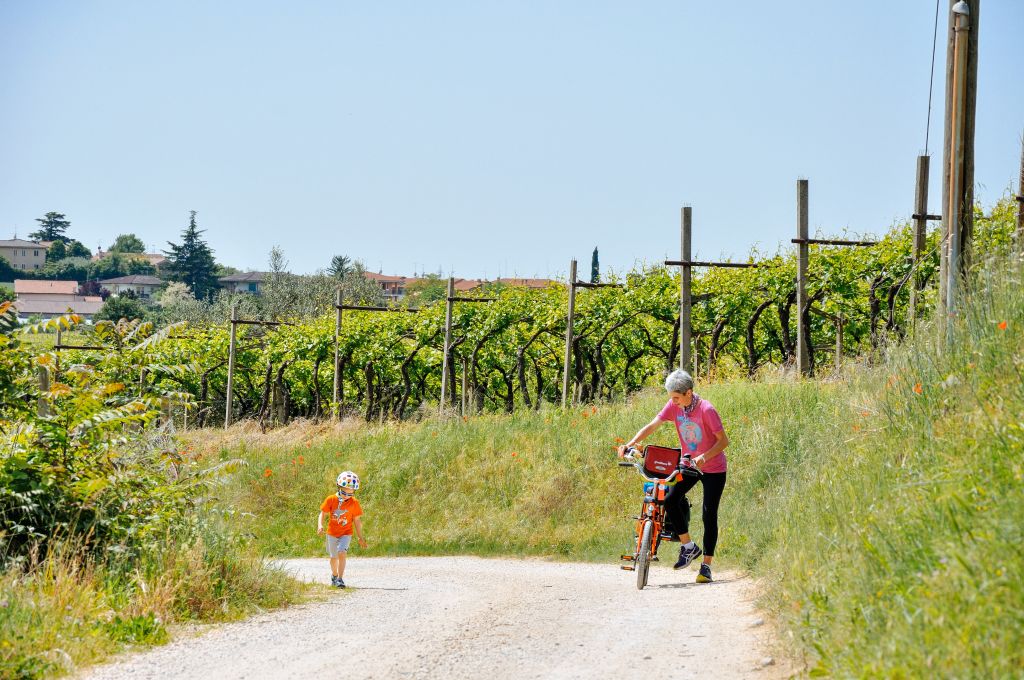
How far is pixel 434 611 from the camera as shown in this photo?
25.7 feet

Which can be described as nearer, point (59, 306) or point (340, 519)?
point (340, 519)

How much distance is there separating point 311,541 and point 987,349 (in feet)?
40.5

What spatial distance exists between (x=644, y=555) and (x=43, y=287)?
14810 cm

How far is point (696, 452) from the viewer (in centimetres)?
915

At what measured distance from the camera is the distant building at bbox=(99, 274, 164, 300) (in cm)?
15275

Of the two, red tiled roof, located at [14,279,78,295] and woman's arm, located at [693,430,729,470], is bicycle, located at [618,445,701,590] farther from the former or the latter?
red tiled roof, located at [14,279,78,295]

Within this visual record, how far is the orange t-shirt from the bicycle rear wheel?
3.01 meters

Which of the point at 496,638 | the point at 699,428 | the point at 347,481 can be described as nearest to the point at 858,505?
the point at 496,638

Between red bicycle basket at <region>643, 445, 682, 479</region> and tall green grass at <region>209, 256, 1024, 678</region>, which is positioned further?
red bicycle basket at <region>643, 445, 682, 479</region>

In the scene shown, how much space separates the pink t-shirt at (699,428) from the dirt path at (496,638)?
100cm

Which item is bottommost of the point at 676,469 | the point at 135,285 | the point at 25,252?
the point at 676,469

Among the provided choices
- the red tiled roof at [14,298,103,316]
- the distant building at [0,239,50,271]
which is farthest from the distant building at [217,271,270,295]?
the distant building at [0,239,50,271]

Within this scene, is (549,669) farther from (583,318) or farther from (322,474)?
(583,318)

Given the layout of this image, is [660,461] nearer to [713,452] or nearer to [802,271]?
[713,452]
